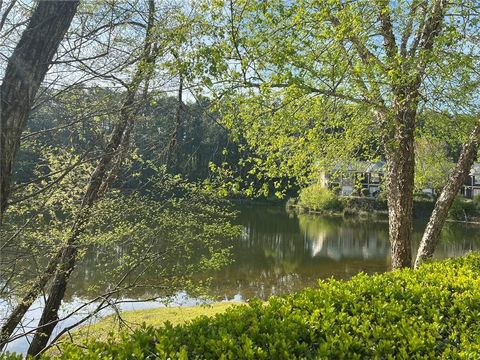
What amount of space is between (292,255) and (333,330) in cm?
1658

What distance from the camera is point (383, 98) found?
6383mm

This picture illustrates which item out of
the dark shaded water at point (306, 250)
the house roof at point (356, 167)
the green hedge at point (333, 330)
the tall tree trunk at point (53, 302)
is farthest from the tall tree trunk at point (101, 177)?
the dark shaded water at point (306, 250)

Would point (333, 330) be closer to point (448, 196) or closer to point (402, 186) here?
point (402, 186)

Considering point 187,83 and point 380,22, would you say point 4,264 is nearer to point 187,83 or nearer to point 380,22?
point 187,83

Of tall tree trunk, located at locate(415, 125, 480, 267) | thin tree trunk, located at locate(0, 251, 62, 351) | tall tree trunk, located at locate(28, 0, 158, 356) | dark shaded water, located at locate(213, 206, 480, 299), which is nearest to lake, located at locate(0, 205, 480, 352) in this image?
dark shaded water, located at locate(213, 206, 480, 299)

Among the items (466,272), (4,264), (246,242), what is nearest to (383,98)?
(466,272)

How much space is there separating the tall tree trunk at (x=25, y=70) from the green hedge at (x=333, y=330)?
140 cm

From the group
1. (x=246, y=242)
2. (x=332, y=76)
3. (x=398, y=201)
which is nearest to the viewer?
(x=332, y=76)

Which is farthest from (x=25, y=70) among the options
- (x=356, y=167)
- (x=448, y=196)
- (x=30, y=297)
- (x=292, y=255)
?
(x=292, y=255)

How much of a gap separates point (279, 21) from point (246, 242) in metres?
17.0

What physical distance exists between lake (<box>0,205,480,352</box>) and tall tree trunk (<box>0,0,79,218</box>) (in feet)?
13.0

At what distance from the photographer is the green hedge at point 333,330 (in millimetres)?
2621

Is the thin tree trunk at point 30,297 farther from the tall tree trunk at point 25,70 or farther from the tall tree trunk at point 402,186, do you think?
the tall tree trunk at point 402,186

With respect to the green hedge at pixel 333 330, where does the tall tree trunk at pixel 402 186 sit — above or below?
above
